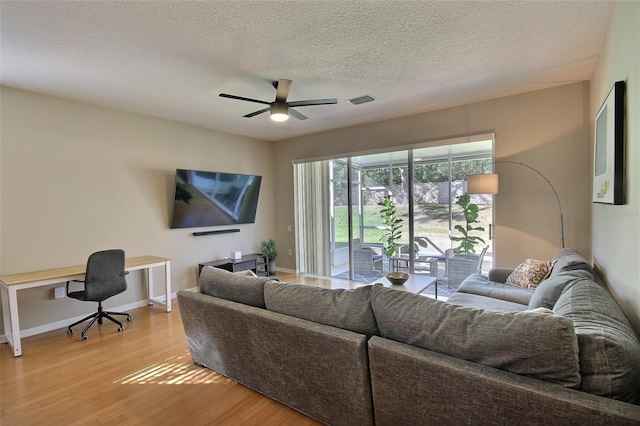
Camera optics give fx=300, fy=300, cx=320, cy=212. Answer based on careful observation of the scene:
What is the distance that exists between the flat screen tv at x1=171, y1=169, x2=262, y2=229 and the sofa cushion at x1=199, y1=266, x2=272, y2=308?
2.46 metres

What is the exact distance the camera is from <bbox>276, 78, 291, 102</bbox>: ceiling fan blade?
2816 mm

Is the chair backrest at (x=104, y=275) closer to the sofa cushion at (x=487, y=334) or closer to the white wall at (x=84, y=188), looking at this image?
the white wall at (x=84, y=188)

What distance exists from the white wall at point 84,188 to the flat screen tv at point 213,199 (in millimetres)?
213

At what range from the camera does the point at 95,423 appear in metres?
1.97

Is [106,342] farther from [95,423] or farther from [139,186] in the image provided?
[139,186]

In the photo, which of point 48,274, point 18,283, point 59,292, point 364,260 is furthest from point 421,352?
point 59,292

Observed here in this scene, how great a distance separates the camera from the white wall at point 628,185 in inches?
60.3

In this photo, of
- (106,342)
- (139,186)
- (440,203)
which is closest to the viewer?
(106,342)

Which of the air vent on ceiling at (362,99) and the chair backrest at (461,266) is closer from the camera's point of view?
the air vent on ceiling at (362,99)

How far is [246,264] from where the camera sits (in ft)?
17.5

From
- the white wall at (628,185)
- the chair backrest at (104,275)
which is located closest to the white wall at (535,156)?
the white wall at (628,185)

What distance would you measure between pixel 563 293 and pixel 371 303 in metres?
1.30

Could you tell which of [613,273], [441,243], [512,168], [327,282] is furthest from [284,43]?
[327,282]

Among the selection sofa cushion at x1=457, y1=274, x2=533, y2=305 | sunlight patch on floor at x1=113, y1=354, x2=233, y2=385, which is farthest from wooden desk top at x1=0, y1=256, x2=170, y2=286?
sofa cushion at x1=457, y1=274, x2=533, y2=305
